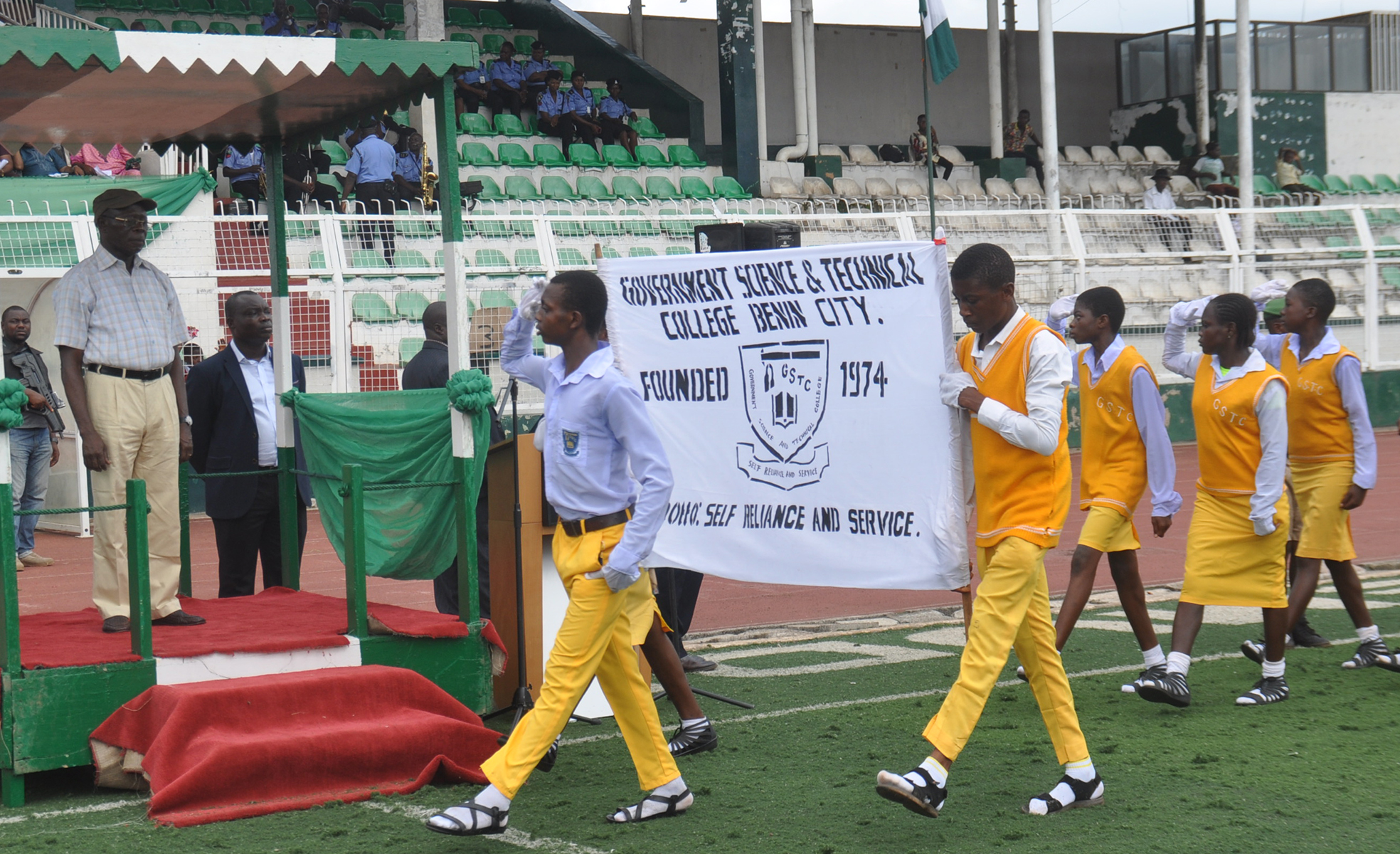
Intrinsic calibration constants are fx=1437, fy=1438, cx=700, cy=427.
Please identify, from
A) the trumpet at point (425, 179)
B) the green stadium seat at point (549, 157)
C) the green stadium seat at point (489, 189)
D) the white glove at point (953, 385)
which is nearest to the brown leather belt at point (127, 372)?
the white glove at point (953, 385)

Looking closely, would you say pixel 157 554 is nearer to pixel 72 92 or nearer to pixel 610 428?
pixel 72 92

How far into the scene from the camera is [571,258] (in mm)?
14664

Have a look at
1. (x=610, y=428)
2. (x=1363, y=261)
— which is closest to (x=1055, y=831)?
(x=610, y=428)

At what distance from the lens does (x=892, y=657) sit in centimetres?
762

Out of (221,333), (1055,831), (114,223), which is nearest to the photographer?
(1055,831)

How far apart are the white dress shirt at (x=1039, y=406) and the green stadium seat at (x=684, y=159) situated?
18.8 m

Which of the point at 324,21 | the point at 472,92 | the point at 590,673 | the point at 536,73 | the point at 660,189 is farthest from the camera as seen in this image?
the point at 536,73

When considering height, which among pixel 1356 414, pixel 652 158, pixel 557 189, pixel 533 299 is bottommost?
pixel 1356 414

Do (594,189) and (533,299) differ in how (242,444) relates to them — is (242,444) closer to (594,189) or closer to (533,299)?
(533,299)

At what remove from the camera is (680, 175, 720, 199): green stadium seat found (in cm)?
2156

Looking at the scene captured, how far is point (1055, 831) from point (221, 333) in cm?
1016

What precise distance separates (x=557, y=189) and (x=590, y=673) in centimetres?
1642

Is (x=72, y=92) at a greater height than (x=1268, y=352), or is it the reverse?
(x=72, y=92)

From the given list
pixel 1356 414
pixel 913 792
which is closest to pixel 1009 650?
pixel 913 792
